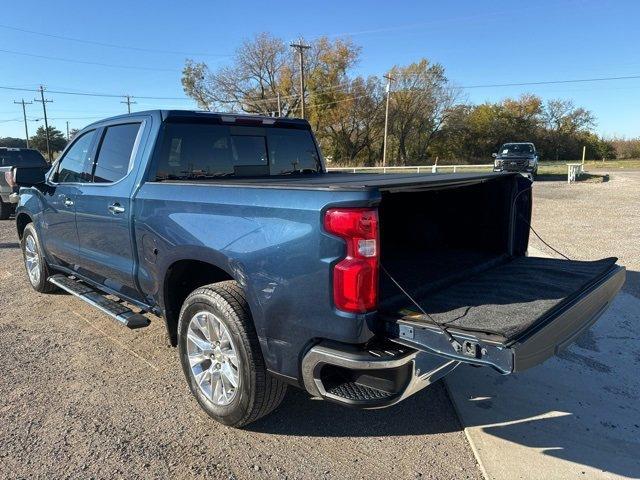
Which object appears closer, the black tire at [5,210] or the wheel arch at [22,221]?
the wheel arch at [22,221]

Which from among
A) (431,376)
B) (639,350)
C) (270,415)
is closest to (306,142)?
(270,415)

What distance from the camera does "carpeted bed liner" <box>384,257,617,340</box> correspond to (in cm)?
246

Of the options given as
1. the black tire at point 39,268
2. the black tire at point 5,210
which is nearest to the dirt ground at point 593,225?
the black tire at point 39,268

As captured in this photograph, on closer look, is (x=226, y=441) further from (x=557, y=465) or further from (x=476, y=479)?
(x=557, y=465)

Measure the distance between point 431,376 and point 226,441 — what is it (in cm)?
134

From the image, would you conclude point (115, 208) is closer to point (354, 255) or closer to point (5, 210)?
point (354, 255)

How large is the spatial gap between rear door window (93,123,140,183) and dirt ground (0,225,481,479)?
1.53 metres

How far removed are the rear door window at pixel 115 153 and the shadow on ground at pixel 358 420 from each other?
2212 mm

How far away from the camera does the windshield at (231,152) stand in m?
3.90

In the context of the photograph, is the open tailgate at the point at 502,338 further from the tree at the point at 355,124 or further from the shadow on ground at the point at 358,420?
the tree at the point at 355,124

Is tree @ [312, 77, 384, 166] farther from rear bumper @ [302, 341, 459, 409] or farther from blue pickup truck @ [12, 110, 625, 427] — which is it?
rear bumper @ [302, 341, 459, 409]

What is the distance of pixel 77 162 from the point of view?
485cm

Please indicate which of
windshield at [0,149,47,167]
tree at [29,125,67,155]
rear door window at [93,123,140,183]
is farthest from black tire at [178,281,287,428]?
tree at [29,125,67,155]

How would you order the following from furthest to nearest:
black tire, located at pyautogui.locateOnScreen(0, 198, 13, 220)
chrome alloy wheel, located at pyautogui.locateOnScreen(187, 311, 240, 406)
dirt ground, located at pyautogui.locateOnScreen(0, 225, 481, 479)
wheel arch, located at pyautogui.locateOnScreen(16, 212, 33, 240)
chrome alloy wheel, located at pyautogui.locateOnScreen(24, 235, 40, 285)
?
1. black tire, located at pyautogui.locateOnScreen(0, 198, 13, 220)
2. wheel arch, located at pyautogui.locateOnScreen(16, 212, 33, 240)
3. chrome alloy wheel, located at pyautogui.locateOnScreen(24, 235, 40, 285)
4. chrome alloy wheel, located at pyautogui.locateOnScreen(187, 311, 240, 406)
5. dirt ground, located at pyautogui.locateOnScreen(0, 225, 481, 479)
